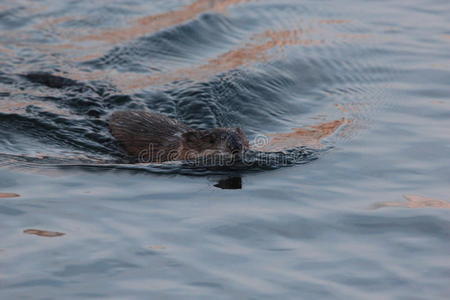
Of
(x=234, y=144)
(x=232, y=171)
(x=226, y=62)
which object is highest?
(x=226, y=62)

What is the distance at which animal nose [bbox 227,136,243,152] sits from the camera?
23.4ft

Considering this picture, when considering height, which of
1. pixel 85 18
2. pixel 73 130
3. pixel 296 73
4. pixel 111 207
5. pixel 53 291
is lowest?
pixel 53 291

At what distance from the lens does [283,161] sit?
24.6 ft

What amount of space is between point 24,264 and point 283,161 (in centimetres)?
320

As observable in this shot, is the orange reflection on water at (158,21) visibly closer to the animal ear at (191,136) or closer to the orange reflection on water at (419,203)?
the animal ear at (191,136)

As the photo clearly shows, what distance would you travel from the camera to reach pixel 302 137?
8406 mm

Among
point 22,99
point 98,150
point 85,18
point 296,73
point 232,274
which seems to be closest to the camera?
point 232,274

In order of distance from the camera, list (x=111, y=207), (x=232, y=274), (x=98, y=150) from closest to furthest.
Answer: (x=232, y=274), (x=111, y=207), (x=98, y=150)

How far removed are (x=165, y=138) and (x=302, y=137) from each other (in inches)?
Result: 61.9

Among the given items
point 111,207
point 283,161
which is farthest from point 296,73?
point 111,207

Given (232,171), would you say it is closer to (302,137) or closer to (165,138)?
(165,138)

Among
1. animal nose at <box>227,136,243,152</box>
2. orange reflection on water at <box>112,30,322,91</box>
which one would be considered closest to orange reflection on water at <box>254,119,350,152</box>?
animal nose at <box>227,136,243,152</box>

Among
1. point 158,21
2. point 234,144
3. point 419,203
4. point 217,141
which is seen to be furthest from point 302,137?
point 158,21

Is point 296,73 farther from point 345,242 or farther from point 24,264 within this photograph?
point 24,264
